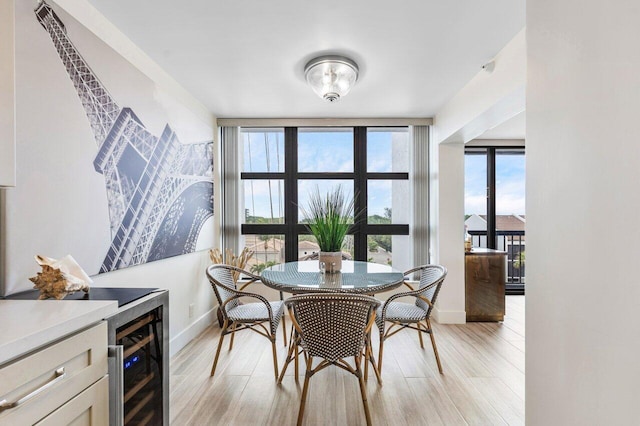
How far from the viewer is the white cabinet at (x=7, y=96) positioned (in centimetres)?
111

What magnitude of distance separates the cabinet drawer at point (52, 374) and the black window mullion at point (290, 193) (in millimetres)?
3198

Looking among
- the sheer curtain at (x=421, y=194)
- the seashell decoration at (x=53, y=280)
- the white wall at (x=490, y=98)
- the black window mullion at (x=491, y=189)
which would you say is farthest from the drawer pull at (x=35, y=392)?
the black window mullion at (x=491, y=189)

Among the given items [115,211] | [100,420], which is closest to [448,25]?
[115,211]

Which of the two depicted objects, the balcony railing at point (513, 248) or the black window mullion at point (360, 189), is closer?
the black window mullion at point (360, 189)

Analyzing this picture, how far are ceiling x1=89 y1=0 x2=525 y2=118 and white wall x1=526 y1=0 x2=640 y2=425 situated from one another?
1.03m

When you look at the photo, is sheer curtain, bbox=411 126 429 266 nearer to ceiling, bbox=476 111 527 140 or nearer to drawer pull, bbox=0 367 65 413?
ceiling, bbox=476 111 527 140

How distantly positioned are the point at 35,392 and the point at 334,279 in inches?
69.7

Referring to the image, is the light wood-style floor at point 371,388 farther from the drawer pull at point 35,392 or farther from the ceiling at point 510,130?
the ceiling at point 510,130

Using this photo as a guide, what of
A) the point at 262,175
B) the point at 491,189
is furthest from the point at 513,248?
the point at 262,175

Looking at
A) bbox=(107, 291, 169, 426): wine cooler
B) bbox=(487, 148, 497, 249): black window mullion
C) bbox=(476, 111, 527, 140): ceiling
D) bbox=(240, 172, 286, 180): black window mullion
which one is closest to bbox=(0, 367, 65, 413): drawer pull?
bbox=(107, 291, 169, 426): wine cooler

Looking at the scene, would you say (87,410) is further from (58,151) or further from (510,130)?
(510,130)

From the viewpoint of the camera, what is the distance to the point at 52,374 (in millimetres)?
896

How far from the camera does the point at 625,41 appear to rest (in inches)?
29.2

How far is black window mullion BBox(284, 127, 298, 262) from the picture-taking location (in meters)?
4.25
